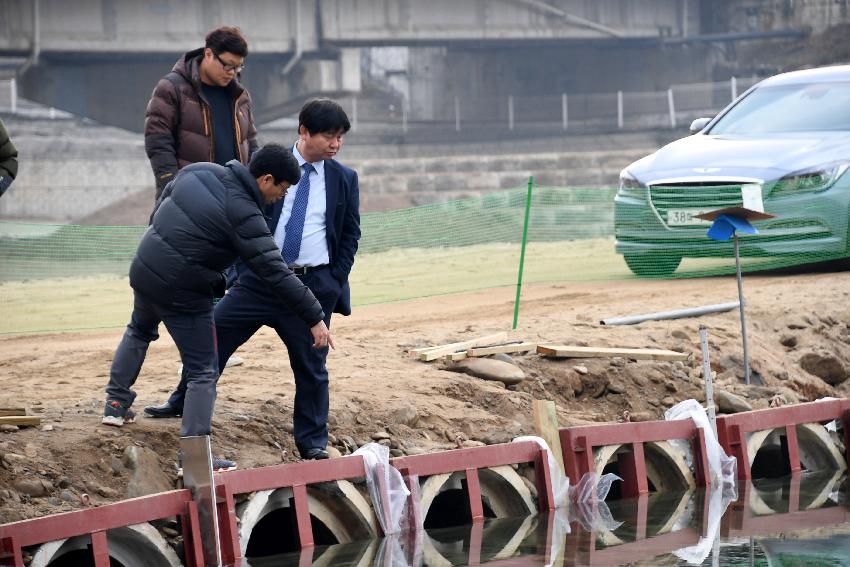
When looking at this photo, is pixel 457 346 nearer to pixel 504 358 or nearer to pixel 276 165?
pixel 504 358

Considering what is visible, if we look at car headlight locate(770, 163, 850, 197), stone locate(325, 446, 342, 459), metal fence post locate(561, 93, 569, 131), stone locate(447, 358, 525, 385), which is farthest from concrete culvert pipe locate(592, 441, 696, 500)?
metal fence post locate(561, 93, 569, 131)

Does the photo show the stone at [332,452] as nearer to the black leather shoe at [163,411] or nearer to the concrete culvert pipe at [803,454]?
the black leather shoe at [163,411]

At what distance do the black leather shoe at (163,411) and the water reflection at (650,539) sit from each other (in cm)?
109

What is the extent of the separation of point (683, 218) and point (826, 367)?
2540mm

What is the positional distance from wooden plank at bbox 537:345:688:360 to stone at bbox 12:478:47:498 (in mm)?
4668

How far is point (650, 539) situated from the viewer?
9.26 metres

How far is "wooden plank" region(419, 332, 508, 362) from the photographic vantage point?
1184 centimetres

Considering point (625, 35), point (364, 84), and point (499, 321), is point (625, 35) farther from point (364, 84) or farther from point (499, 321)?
point (499, 321)

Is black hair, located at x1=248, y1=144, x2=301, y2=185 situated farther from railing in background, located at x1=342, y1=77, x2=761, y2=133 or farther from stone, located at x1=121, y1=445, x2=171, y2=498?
railing in background, located at x1=342, y1=77, x2=761, y2=133

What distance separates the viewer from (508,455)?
9805mm

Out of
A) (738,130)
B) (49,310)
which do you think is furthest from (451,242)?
(49,310)

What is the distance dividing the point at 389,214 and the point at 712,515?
9509 millimetres

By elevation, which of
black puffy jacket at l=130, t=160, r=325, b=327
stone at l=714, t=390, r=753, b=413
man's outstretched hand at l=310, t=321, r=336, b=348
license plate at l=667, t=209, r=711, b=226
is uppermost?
black puffy jacket at l=130, t=160, r=325, b=327

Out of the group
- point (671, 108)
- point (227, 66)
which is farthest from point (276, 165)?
point (671, 108)
